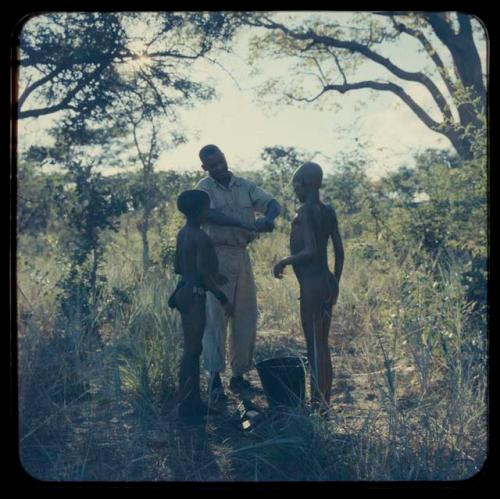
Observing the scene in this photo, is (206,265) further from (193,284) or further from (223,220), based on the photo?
(223,220)

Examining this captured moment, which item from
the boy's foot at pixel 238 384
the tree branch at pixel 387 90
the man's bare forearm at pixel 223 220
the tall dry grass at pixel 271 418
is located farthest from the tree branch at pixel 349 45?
the boy's foot at pixel 238 384

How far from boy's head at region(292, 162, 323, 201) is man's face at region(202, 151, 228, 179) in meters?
1.03

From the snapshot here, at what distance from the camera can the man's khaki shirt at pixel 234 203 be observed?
475 centimetres

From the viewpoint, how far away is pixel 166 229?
26.3 feet

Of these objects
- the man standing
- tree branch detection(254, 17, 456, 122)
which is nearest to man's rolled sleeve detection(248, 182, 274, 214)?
the man standing

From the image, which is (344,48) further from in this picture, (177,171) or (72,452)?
(72,452)

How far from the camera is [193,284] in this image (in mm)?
3867

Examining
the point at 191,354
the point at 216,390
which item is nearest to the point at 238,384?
the point at 216,390

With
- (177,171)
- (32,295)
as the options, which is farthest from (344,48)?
(32,295)

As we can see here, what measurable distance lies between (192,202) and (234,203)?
0.95 m

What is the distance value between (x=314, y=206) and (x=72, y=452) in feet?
6.52

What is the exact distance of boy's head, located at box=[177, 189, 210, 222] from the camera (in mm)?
3855

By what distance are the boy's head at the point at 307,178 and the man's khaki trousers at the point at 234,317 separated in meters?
1.22

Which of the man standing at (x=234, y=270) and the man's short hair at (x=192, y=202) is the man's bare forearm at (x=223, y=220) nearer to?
the man standing at (x=234, y=270)
